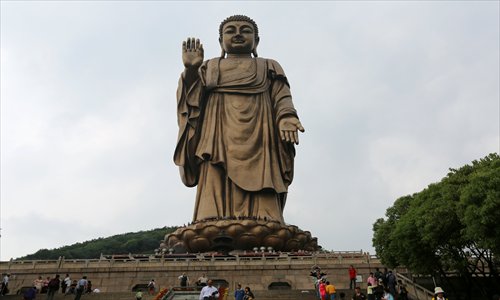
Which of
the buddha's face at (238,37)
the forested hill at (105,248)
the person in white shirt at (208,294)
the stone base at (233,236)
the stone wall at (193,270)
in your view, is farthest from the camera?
the forested hill at (105,248)

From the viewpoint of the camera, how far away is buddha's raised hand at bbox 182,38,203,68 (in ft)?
69.7

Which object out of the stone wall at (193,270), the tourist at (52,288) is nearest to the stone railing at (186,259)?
the stone wall at (193,270)

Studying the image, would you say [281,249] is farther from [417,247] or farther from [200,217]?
[417,247]

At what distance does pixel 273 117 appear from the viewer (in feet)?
75.9

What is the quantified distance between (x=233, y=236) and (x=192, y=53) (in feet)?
24.3

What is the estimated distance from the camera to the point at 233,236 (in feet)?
64.1

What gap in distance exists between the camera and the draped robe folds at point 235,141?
2139 centimetres

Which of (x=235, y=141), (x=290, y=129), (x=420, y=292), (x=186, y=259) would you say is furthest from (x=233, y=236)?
(x=420, y=292)

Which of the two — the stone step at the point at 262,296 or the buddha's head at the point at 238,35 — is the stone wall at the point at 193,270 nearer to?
the stone step at the point at 262,296

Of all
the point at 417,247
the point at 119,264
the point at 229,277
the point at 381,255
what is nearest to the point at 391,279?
the point at 417,247

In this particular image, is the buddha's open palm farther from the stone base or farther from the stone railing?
the stone railing

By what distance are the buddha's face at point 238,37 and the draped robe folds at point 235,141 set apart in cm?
90

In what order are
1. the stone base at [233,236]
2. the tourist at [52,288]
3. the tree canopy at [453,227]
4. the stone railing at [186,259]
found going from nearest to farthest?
1. the tree canopy at [453,227]
2. the tourist at [52,288]
3. the stone railing at [186,259]
4. the stone base at [233,236]

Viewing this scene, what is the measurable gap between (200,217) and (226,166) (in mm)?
2346
